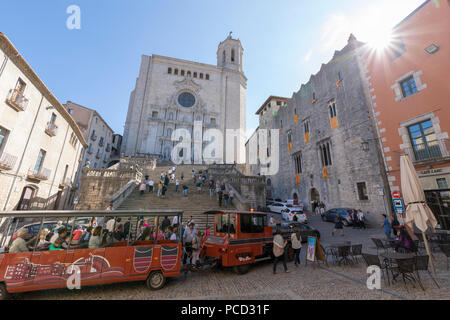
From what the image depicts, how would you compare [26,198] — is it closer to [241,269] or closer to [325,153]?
[241,269]

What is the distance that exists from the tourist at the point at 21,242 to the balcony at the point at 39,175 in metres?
13.4

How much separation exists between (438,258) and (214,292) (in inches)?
355

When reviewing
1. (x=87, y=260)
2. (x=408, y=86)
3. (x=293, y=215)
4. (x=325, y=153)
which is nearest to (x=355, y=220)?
(x=293, y=215)

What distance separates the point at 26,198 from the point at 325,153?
28.6 metres

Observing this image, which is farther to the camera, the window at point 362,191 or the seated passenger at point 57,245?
the window at point 362,191

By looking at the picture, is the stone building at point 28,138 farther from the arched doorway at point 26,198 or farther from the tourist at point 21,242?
the tourist at point 21,242

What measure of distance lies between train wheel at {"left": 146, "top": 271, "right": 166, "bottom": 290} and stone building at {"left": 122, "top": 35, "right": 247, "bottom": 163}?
31.5 meters

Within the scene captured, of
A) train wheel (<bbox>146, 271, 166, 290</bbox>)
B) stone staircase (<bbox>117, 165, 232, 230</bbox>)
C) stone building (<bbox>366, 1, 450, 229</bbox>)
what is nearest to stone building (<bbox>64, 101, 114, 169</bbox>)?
stone staircase (<bbox>117, 165, 232, 230</bbox>)

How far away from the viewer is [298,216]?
53.9ft

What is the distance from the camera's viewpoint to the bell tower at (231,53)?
47.5 m

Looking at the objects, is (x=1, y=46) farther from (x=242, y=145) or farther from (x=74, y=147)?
(x=242, y=145)

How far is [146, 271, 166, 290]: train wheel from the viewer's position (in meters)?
5.41

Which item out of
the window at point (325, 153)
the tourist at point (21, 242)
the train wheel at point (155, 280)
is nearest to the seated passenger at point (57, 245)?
the tourist at point (21, 242)
